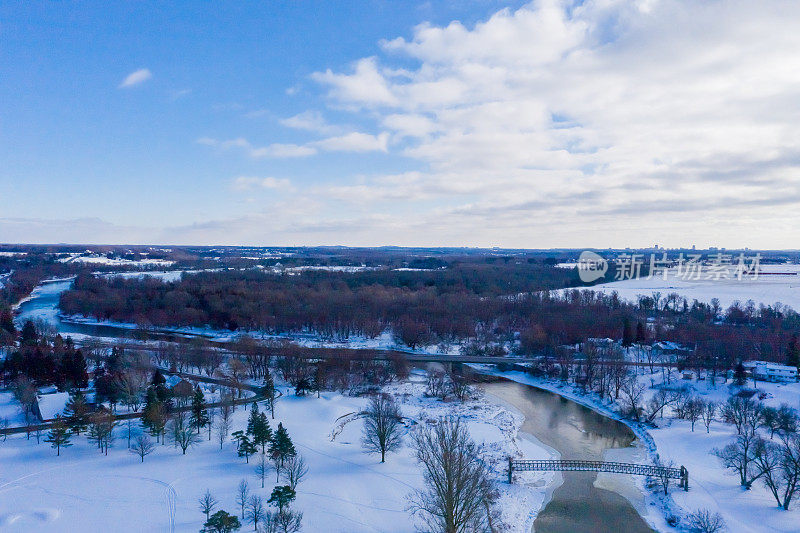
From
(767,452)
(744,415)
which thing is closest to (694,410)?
(744,415)

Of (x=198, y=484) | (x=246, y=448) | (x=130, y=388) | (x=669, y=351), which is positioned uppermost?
(x=669, y=351)

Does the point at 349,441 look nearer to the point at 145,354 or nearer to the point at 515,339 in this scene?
the point at 145,354

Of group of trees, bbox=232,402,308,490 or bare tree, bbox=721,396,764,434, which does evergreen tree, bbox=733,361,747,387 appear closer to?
bare tree, bbox=721,396,764,434

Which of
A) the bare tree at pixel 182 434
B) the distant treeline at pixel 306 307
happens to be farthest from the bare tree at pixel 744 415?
the distant treeline at pixel 306 307

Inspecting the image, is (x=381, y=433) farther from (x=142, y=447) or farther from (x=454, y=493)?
(x=142, y=447)

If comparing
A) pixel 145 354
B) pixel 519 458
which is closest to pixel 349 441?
pixel 519 458

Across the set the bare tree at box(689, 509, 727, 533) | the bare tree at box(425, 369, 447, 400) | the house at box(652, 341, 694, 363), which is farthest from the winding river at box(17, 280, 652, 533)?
the house at box(652, 341, 694, 363)
